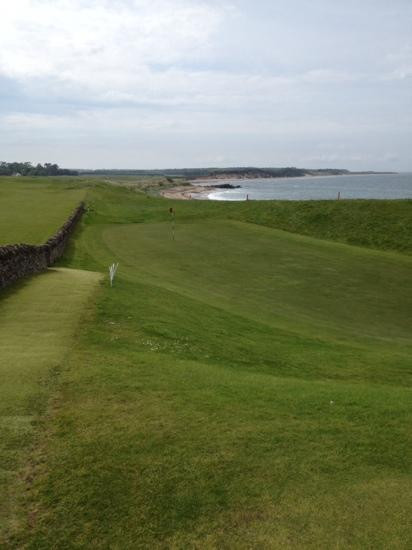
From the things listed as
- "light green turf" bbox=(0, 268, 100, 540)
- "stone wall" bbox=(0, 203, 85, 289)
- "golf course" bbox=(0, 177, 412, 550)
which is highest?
"stone wall" bbox=(0, 203, 85, 289)

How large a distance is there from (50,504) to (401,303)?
17469 millimetres

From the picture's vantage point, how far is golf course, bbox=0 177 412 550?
5.79 meters

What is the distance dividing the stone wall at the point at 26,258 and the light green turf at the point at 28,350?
492 millimetres

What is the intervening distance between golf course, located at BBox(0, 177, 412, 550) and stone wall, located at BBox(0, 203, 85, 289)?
1.86ft

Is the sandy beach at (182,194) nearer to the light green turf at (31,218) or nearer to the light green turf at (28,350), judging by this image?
the light green turf at (31,218)

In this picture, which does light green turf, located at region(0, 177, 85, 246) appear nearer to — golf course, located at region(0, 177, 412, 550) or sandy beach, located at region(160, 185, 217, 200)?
golf course, located at region(0, 177, 412, 550)

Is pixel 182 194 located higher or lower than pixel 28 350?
higher

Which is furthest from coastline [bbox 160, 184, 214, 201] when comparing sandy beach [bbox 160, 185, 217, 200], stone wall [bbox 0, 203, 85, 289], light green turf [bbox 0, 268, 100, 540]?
light green turf [bbox 0, 268, 100, 540]

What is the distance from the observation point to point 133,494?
6129 mm

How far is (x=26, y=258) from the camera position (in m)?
18.2

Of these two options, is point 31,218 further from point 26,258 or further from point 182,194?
point 182,194

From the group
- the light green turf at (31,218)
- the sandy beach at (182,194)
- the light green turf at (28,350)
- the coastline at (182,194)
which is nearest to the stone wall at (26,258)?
the light green turf at (28,350)

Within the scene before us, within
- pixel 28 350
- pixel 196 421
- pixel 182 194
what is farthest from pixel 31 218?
pixel 182 194

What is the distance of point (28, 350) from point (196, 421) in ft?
13.3
